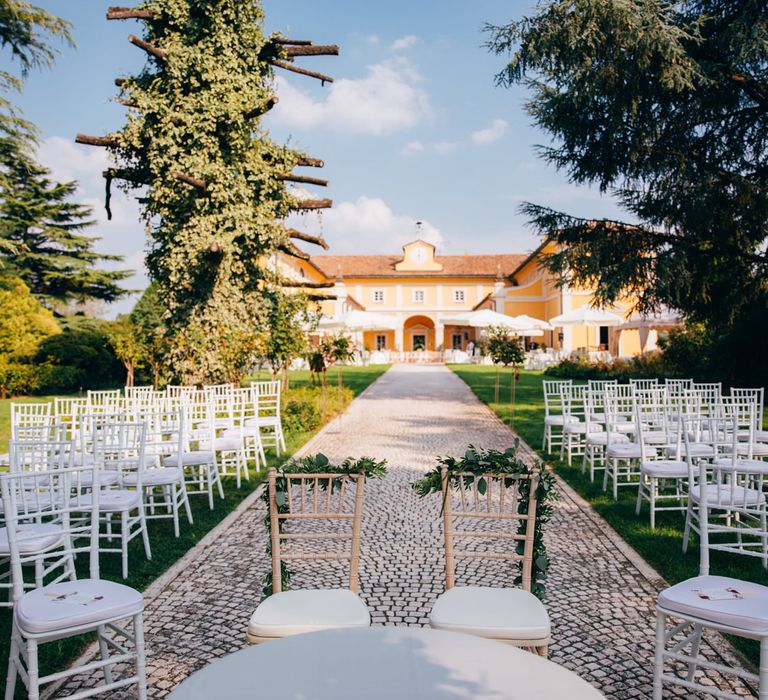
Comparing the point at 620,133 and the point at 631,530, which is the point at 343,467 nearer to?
the point at 631,530

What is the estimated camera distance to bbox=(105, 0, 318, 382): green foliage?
500 inches

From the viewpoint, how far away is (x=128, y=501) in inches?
177

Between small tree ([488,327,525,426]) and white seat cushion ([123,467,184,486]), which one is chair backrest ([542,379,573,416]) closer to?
small tree ([488,327,525,426])

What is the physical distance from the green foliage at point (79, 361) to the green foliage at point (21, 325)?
347 millimetres

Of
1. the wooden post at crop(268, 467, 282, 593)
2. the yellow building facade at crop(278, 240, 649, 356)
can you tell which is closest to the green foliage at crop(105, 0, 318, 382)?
the wooden post at crop(268, 467, 282, 593)

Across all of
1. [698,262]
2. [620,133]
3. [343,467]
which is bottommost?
[343,467]

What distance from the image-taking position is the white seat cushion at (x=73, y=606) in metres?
2.34

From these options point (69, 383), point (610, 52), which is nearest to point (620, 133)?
point (610, 52)

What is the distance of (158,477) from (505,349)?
10.3 meters

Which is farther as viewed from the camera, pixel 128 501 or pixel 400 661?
pixel 128 501

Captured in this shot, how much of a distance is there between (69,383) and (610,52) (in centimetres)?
1844

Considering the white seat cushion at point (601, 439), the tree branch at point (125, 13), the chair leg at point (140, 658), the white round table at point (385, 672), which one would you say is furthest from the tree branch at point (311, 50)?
the white round table at point (385, 672)

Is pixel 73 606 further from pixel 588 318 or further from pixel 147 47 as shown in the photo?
pixel 588 318

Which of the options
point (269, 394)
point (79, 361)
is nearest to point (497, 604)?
point (269, 394)
